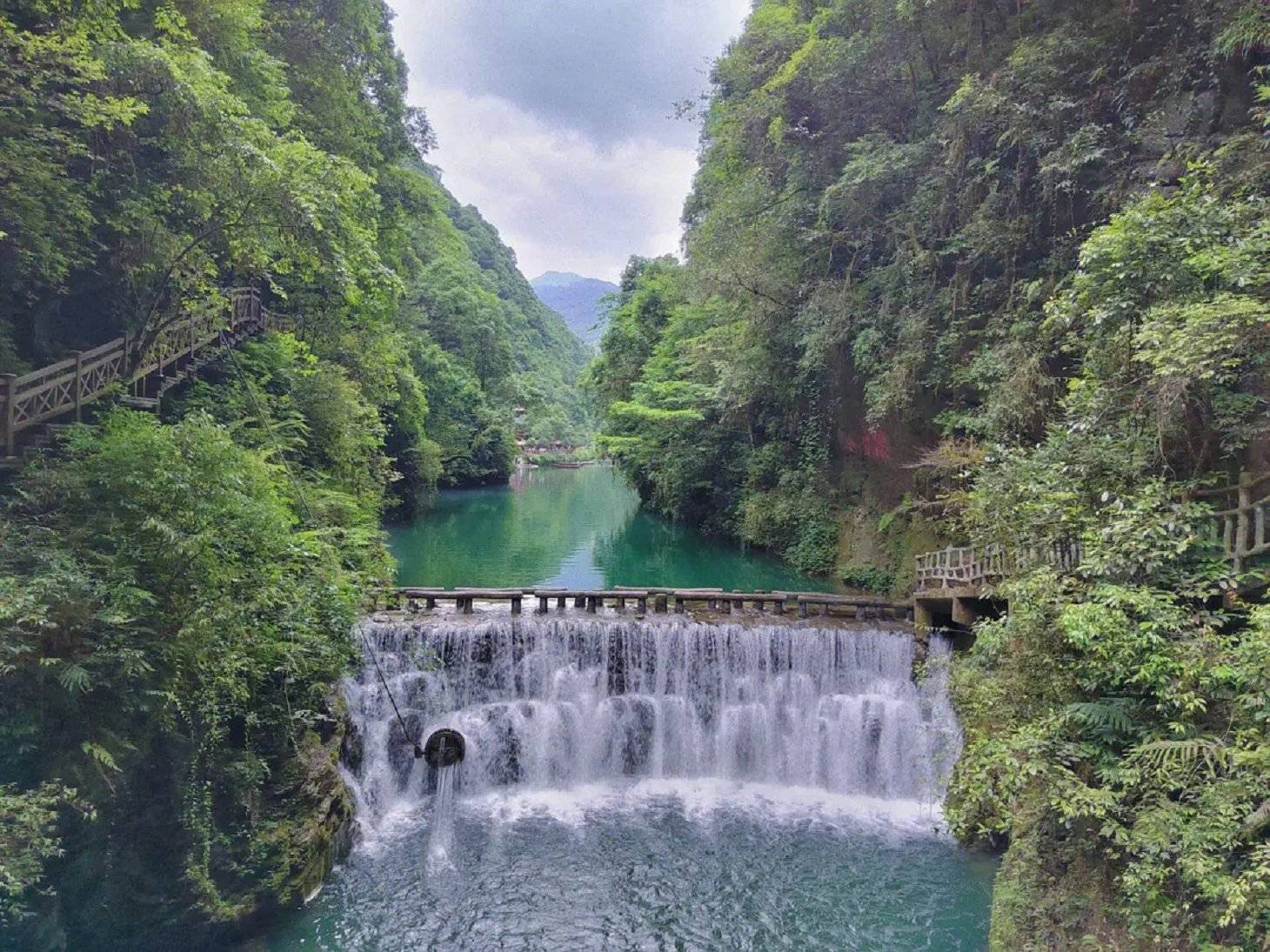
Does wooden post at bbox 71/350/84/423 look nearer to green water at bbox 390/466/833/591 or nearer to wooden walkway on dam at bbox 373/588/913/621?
wooden walkway on dam at bbox 373/588/913/621

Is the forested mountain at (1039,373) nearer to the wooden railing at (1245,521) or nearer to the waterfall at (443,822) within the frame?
the wooden railing at (1245,521)

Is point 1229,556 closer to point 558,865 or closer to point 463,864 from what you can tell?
point 558,865

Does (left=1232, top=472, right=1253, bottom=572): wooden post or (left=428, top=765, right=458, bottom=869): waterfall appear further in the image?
(left=428, top=765, right=458, bottom=869): waterfall

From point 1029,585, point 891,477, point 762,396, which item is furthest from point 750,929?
point 762,396

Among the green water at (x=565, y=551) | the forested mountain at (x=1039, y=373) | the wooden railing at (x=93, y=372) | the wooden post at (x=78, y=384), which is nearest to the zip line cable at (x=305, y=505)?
the wooden railing at (x=93, y=372)

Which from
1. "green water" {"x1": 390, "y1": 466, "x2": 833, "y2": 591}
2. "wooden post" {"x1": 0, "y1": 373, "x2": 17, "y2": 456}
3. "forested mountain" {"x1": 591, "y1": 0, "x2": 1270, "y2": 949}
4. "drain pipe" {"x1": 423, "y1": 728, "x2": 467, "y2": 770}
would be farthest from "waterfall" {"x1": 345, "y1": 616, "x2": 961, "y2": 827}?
"green water" {"x1": 390, "y1": 466, "x2": 833, "y2": 591}
